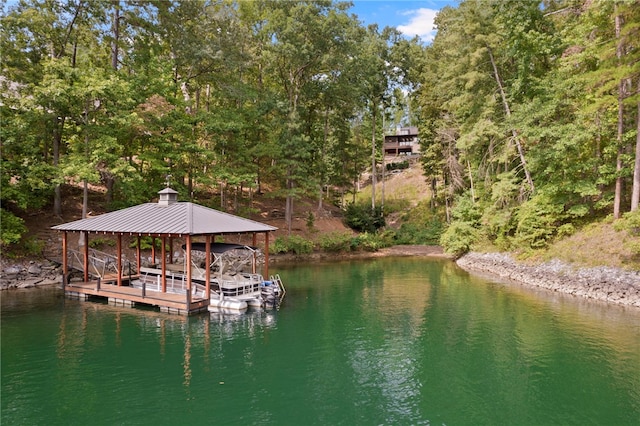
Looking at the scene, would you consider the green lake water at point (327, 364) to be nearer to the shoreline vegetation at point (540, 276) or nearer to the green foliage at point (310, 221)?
the shoreline vegetation at point (540, 276)

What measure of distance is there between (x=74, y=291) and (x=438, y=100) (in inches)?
1394

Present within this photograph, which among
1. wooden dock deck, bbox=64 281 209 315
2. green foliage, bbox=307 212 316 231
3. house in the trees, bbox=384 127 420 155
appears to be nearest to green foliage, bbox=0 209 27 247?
wooden dock deck, bbox=64 281 209 315

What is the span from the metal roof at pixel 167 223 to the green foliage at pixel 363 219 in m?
22.7

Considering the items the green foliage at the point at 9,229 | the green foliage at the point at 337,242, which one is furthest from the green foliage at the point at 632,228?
the green foliage at the point at 9,229

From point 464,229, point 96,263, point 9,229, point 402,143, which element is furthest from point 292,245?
point 402,143

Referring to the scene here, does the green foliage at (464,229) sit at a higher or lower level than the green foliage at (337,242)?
higher

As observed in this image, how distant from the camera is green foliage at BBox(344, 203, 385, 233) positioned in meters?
40.4

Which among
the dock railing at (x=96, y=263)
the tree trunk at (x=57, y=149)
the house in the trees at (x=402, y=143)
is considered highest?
the house in the trees at (x=402, y=143)

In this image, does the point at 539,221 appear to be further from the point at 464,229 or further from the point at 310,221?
the point at 310,221

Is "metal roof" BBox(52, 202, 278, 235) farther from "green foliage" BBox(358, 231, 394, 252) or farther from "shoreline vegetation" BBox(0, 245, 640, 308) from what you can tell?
"green foliage" BBox(358, 231, 394, 252)

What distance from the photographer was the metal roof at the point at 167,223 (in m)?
15.9

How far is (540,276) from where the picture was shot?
21.6m

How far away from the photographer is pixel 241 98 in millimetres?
31969

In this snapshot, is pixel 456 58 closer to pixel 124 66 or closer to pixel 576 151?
pixel 576 151
